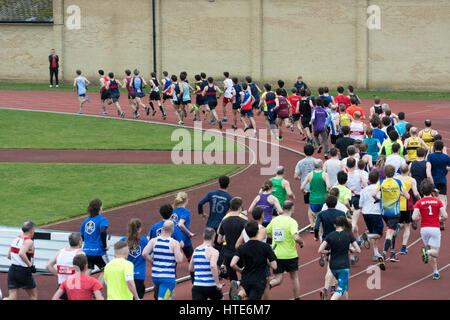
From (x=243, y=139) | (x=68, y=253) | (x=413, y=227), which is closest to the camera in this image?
(x=68, y=253)

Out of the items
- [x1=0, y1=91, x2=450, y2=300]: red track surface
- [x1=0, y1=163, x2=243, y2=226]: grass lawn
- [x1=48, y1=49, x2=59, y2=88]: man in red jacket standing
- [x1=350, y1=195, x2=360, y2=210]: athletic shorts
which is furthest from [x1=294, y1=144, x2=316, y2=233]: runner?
[x1=48, y1=49, x2=59, y2=88]: man in red jacket standing

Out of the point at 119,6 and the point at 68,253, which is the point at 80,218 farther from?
the point at 119,6

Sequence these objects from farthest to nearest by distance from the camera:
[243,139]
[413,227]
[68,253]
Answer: [243,139] → [413,227] → [68,253]

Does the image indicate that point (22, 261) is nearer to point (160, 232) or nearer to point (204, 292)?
point (160, 232)

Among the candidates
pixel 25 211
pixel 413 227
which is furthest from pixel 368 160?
pixel 25 211

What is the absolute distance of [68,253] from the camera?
34.1ft

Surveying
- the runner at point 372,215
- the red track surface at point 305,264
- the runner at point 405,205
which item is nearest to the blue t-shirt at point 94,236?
the red track surface at point 305,264

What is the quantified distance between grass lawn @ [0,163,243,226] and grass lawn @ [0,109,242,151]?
333 cm

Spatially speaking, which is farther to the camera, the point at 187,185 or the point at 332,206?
the point at 187,185

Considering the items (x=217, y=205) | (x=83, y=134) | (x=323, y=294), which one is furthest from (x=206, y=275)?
(x=83, y=134)

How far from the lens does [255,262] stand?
10.3 meters

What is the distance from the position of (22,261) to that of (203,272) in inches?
111

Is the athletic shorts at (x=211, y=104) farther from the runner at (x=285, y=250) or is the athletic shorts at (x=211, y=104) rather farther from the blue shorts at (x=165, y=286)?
the blue shorts at (x=165, y=286)

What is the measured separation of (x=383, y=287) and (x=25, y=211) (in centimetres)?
919
